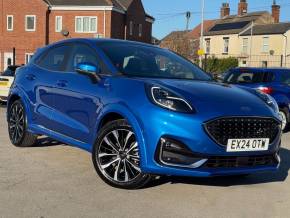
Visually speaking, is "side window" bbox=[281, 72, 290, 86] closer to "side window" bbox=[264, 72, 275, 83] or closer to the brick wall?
"side window" bbox=[264, 72, 275, 83]

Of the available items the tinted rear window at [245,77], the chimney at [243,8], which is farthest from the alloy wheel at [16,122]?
the chimney at [243,8]

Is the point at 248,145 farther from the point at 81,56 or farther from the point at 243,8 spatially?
the point at 243,8

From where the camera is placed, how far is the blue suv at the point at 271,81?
12141mm

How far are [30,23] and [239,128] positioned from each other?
4660cm

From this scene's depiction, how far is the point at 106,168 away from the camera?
568 cm

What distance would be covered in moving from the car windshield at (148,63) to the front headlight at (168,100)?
0.75 metres

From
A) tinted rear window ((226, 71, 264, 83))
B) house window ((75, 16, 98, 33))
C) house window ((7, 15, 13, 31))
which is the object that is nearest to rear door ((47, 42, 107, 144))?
tinted rear window ((226, 71, 264, 83))

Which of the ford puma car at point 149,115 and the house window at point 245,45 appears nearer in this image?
the ford puma car at point 149,115

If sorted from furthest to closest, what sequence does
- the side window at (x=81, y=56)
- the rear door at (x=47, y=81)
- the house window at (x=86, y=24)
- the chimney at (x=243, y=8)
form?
the chimney at (x=243, y=8) < the house window at (x=86, y=24) < the rear door at (x=47, y=81) < the side window at (x=81, y=56)

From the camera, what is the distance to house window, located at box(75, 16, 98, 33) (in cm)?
4784

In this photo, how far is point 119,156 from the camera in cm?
561

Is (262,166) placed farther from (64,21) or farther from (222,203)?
(64,21)

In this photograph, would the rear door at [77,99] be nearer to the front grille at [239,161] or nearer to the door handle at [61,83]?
the door handle at [61,83]

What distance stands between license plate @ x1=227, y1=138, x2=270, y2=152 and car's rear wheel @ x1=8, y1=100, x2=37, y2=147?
11.6 feet
